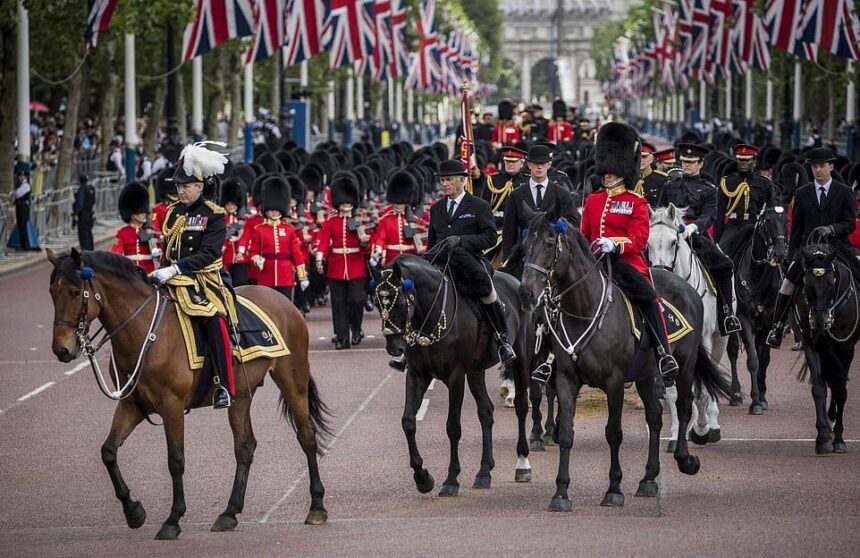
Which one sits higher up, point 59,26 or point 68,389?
point 59,26

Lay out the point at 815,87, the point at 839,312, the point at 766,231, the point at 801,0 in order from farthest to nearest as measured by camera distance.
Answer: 1. the point at 815,87
2. the point at 801,0
3. the point at 766,231
4. the point at 839,312

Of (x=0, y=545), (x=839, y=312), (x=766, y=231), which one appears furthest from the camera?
(x=766, y=231)

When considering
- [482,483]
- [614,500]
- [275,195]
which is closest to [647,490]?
[614,500]

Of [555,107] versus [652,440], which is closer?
[652,440]

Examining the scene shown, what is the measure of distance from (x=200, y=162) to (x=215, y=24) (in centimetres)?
2194

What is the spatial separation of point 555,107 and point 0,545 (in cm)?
→ 4020

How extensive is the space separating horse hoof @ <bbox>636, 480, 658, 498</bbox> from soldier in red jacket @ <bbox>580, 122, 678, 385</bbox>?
2.44ft

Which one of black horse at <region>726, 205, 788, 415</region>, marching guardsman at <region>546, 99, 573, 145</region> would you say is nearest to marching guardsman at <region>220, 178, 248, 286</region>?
black horse at <region>726, 205, 788, 415</region>

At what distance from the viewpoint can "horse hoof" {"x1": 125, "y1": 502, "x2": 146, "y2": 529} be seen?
35.0 feet

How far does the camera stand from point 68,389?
17.5 metres

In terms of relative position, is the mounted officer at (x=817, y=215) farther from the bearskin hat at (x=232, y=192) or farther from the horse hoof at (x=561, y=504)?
the bearskin hat at (x=232, y=192)

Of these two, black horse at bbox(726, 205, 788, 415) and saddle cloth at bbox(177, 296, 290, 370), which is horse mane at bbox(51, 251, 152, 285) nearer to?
saddle cloth at bbox(177, 296, 290, 370)

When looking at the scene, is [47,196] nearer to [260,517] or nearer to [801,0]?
[801,0]

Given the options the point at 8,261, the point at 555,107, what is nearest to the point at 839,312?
the point at 8,261
